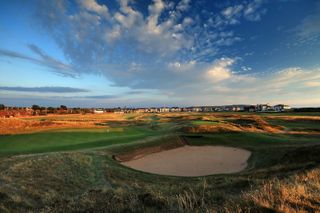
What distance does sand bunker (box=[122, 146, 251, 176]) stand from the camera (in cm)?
2123

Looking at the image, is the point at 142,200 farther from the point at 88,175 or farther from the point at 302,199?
the point at 88,175

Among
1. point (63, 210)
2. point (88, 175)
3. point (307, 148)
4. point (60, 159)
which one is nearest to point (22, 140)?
point (60, 159)

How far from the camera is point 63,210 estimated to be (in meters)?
6.44

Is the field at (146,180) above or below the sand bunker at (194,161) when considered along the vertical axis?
above

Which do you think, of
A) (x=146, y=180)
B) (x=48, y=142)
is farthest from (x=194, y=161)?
(x=48, y=142)

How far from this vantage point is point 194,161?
24.3 meters

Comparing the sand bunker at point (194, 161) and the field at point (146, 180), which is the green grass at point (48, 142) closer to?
the field at point (146, 180)

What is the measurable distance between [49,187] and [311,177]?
1182 cm

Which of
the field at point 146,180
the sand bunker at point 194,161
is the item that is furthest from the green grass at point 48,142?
the sand bunker at point 194,161

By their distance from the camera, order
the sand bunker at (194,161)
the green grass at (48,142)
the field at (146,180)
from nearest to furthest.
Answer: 1. the field at (146,180)
2. the sand bunker at (194,161)
3. the green grass at (48,142)

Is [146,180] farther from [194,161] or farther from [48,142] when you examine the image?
[48,142]

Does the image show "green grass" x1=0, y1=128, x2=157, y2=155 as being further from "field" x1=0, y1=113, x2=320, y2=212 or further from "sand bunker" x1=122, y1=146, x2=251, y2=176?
"sand bunker" x1=122, y1=146, x2=251, y2=176

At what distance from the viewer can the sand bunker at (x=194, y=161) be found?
21230 millimetres

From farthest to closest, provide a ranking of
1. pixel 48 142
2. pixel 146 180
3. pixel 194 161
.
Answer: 1. pixel 48 142
2. pixel 194 161
3. pixel 146 180
